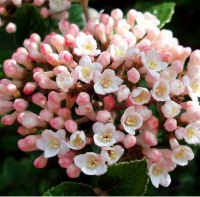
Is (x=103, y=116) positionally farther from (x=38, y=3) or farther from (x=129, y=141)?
(x=38, y=3)

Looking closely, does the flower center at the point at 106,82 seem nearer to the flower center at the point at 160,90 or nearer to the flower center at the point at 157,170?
the flower center at the point at 160,90

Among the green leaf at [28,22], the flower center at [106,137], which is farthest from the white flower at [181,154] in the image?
the green leaf at [28,22]

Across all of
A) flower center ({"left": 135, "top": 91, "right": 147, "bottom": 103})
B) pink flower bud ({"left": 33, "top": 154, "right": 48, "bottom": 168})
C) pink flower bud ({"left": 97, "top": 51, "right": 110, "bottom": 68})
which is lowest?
pink flower bud ({"left": 33, "top": 154, "right": 48, "bottom": 168})

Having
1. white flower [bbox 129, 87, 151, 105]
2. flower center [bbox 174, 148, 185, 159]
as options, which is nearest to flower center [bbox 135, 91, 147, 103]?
white flower [bbox 129, 87, 151, 105]

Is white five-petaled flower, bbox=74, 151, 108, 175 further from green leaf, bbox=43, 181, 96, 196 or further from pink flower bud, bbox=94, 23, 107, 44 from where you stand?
pink flower bud, bbox=94, 23, 107, 44

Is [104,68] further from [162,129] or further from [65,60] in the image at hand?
[162,129]


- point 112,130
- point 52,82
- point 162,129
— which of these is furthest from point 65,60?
point 162,129

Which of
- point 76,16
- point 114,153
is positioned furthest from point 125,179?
point 76,16
